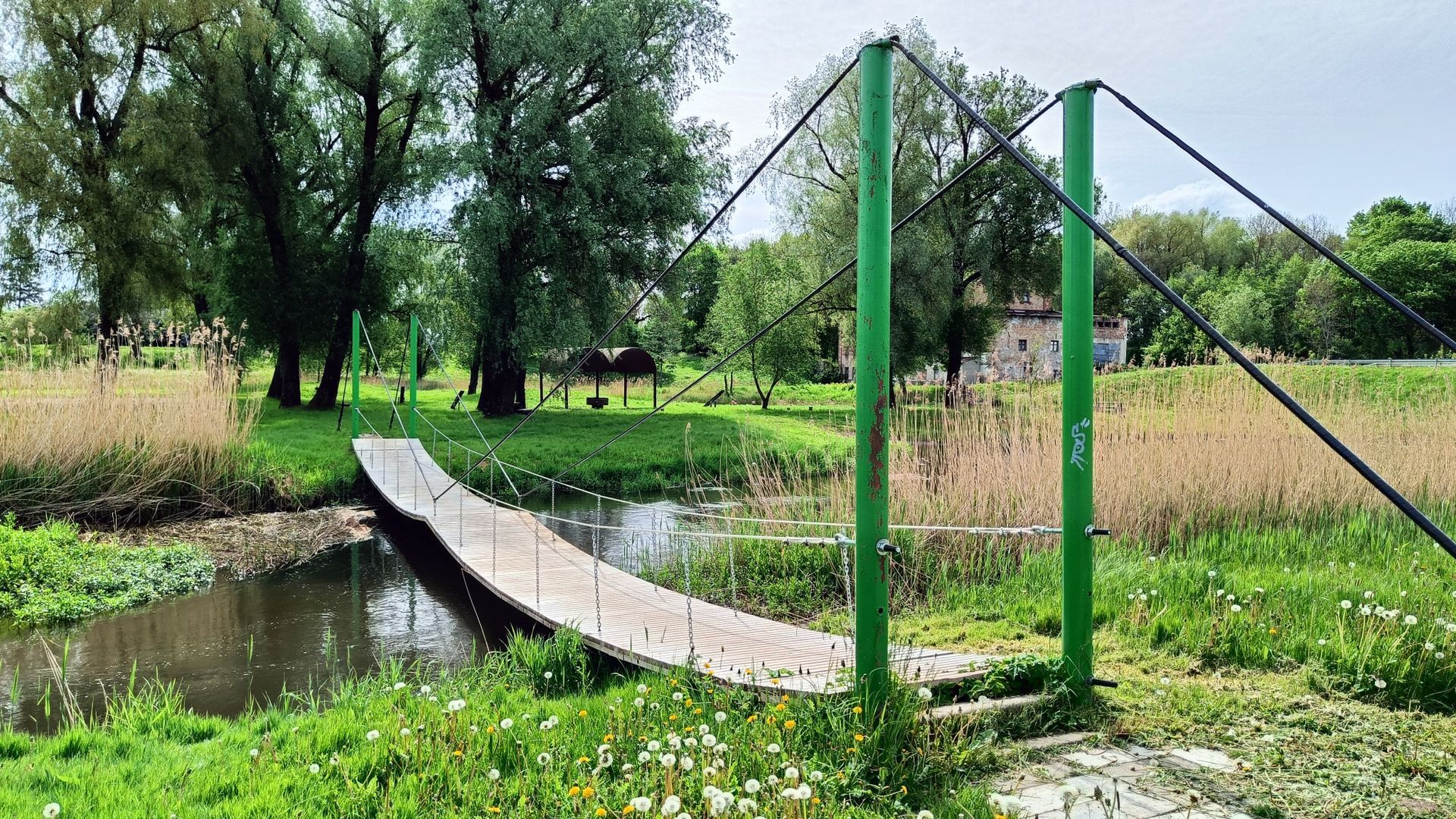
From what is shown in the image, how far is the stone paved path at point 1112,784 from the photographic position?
8.46 feet

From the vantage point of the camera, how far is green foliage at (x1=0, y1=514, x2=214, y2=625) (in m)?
7.10

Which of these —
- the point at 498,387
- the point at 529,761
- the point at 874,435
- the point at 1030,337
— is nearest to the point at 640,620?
the point at 529,761

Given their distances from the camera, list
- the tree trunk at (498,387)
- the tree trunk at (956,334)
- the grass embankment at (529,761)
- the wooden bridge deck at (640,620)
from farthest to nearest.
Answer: the tree trunk at (956,334)
the tree trunk at (498,387)
the wooden bridge deck at (640,620)
the grass embankment at (529,761)

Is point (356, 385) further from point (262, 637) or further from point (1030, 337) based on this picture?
point (1030, 337)

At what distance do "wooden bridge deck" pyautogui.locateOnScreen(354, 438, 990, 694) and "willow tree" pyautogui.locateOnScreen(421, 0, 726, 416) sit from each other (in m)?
9.75

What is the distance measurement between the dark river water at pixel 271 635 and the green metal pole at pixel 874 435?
2127 millimetres

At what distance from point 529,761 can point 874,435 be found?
1.74m

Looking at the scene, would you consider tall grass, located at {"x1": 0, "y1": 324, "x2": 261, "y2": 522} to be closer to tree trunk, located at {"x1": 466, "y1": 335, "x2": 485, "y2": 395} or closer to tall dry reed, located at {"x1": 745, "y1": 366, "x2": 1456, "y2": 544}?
tall dry reed, located at {"x1": 745, "y1": 366, "x2": 1456, "y2": 544}

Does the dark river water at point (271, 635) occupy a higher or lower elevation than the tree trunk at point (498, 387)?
lower

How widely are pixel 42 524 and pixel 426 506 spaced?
368 cm

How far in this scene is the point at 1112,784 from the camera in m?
2.86

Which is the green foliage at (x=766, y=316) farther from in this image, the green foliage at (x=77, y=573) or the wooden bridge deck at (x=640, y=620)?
the green foliage at (x=77, y=573)

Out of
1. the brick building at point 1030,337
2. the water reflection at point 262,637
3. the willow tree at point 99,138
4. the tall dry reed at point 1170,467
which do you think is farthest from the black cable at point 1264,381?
the brick building at point 1030,337

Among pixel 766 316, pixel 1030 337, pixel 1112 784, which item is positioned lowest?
pixel 1112 784
